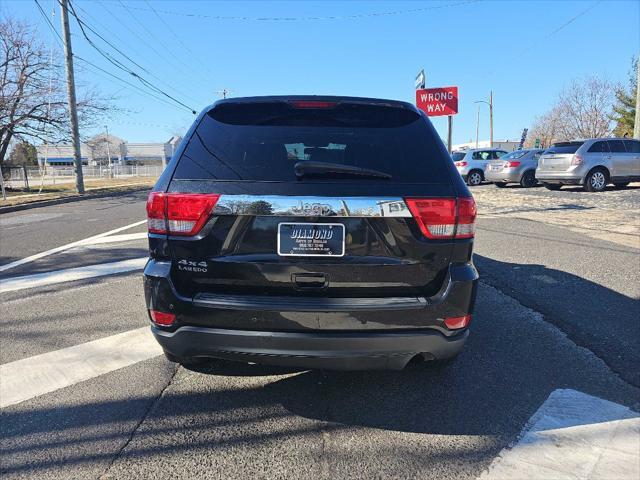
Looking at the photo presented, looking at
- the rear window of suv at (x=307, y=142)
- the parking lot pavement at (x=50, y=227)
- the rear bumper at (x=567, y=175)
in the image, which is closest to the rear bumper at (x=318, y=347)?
the rear window of suv at (x=307, y=142)

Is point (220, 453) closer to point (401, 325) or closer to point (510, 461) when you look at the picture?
point (401, 325)

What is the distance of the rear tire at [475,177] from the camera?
23.2 meters

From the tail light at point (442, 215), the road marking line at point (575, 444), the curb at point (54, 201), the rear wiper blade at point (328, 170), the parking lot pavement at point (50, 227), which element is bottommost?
the road marking line at point (575, 444)

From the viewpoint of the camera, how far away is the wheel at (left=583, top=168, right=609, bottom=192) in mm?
15281

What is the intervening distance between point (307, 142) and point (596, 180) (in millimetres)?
15645

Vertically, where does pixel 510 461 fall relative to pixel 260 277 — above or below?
below

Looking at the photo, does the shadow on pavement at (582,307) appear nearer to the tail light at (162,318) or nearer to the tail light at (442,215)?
the tail light at (442,215)

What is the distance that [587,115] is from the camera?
47750mm

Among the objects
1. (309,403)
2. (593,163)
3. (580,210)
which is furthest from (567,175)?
(309,403)

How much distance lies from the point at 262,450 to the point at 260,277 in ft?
2.98

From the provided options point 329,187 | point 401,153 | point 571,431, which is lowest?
point 571,431

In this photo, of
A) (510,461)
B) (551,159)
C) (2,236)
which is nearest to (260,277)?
(510,461)

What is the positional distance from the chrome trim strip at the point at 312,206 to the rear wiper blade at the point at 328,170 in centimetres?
15

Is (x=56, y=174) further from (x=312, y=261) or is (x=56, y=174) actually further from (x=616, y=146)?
(x=312, y=261)
